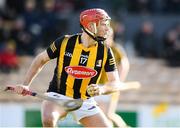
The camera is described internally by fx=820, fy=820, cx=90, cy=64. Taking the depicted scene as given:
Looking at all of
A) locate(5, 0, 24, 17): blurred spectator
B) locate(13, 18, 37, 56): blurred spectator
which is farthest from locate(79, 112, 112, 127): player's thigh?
locate(5, 0, 24, 17): blurred spectator

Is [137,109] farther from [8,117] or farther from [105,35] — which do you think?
[105,35]

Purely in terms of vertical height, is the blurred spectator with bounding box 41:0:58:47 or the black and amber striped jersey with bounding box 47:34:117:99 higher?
the black and amber striped jersey with bounding box 47:34:117:99

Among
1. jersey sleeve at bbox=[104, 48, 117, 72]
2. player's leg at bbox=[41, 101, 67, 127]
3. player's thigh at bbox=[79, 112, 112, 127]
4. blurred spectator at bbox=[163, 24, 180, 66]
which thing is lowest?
blurred spectator at bbox=[163, 24, 180, 66]

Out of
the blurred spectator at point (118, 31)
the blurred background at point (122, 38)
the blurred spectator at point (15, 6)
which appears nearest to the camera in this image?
the blurred background at point (122, 38)

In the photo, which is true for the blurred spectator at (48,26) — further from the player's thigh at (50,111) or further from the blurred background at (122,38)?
the player's thigh at (50,111)

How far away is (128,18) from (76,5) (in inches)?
45.2

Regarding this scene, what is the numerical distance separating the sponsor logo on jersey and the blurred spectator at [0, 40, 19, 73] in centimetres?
745

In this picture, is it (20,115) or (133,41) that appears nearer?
(20,115)

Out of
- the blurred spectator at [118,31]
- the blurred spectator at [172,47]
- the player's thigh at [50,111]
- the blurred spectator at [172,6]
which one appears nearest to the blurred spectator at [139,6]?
the blurred spectator at [172,6]

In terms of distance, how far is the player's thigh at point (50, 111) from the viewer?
8359 mm

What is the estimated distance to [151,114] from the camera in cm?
1344

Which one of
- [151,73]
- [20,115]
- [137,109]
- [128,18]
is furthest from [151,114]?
[128,18]

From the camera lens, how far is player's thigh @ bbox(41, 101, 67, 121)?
836cm

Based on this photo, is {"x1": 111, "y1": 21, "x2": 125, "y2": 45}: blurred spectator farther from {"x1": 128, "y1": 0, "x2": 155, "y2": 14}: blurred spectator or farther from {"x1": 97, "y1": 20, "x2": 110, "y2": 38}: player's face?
{"x1": 97, "y1": 20, "x2": 110, "y2": 38}: player's face
